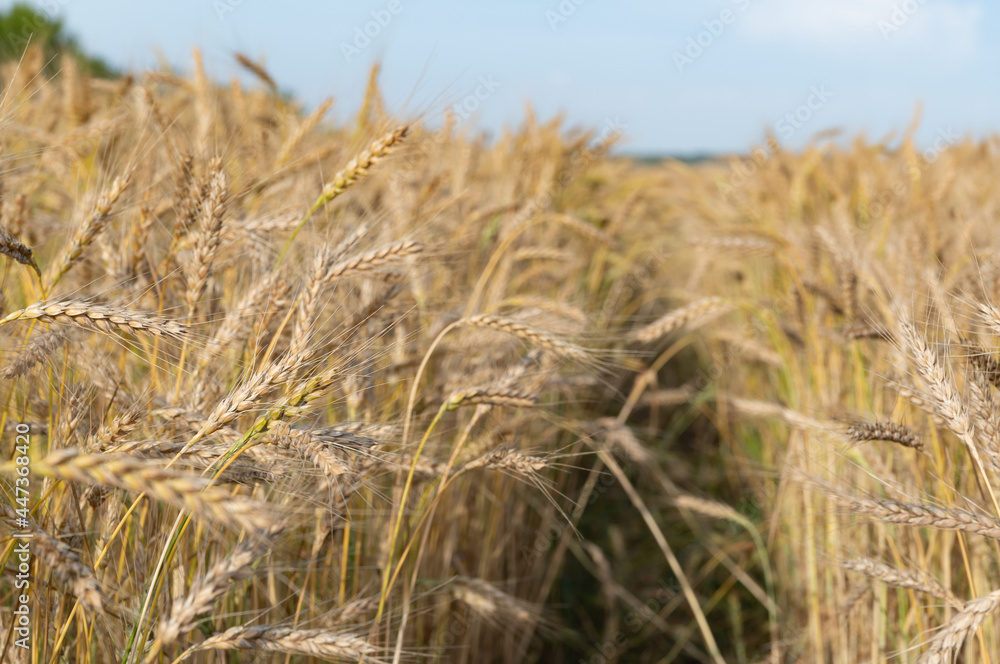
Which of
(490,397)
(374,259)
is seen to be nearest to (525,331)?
(490,397)

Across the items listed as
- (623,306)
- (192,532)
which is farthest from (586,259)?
(192,532)

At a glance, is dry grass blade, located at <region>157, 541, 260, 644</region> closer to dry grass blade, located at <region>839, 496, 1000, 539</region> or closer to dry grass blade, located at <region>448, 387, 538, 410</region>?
dry grass blade, located at <region>448, 387, 538, 410</region>

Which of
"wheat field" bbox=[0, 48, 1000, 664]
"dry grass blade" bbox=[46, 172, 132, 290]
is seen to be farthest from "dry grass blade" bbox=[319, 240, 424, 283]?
"dry grass blade" bbox=[46, 172, 132, 290]

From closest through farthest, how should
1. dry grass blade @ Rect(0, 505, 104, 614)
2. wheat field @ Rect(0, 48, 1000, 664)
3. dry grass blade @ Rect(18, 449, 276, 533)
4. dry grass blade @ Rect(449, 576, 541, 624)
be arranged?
dry grass blade @ Rect(18, 449, 276, 533) → dry grass blade @ Rect(0, 505, 104, 614) → wheat field @ Rect(0, 48, 1000, 664) → dry grass blade @ Rect(449, 576, 541, 624)

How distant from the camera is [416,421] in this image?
195cm

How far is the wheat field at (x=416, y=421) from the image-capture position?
116 cm

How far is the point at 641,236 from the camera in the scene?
5.51 meters

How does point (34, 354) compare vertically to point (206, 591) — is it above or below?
above

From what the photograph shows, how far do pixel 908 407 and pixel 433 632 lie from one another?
168 cm

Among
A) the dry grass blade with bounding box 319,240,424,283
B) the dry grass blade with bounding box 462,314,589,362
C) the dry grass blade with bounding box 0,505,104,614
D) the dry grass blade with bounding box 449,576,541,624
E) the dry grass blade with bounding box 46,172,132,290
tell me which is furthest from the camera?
the dry grass blade with bounding box 449,576,541,624

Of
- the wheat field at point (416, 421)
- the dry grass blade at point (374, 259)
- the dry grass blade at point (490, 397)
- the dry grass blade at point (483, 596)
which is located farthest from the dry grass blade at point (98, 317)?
the dry grass blade at point (483, 596)

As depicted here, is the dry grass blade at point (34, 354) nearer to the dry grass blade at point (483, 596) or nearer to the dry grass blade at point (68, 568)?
the dry grass blade at point (68, 568)

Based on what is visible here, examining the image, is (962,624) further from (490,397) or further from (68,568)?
(68,568)

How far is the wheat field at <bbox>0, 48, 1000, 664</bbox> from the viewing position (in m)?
1.16
